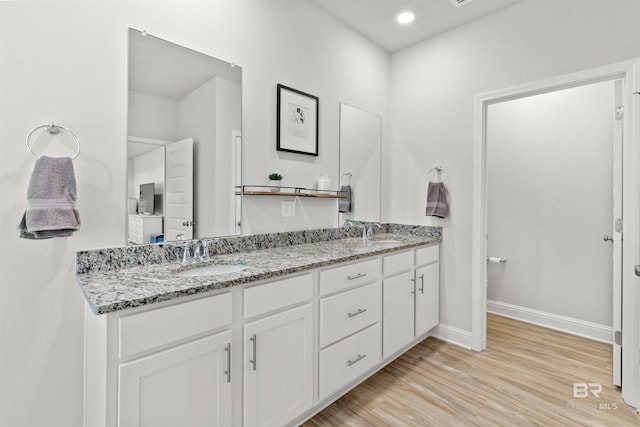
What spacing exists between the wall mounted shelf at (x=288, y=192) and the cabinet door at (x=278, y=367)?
780 mm

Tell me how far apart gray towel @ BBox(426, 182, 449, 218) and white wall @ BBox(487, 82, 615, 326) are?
3.48 feet

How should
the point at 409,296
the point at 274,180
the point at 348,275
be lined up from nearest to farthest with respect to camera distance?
1. the point at 348,275
2. the point at 274,180
3. the point at 409,296

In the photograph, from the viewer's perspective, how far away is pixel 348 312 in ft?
6.14

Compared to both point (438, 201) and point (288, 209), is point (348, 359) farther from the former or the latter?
point (438, 201)

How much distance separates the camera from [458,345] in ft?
8.79

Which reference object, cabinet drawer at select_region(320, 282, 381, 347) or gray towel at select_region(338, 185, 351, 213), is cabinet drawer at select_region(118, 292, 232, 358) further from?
gray towel at select_region(338, 185, 351, 213)

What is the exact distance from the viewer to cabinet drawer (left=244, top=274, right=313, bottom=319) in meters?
1.38

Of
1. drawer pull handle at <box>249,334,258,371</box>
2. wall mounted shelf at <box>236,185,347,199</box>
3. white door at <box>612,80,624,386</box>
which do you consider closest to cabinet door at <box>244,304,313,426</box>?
drawer pull handle at <box>249,334,258,371</box>

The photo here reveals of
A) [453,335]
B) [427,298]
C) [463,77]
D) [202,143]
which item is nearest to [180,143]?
[202,143]

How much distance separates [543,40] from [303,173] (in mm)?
1955

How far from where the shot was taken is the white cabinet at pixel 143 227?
155cm

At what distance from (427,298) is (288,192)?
1.45m

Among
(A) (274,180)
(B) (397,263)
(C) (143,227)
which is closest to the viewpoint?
(C) (143,227)

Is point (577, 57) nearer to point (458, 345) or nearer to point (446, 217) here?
point (446, 217)
